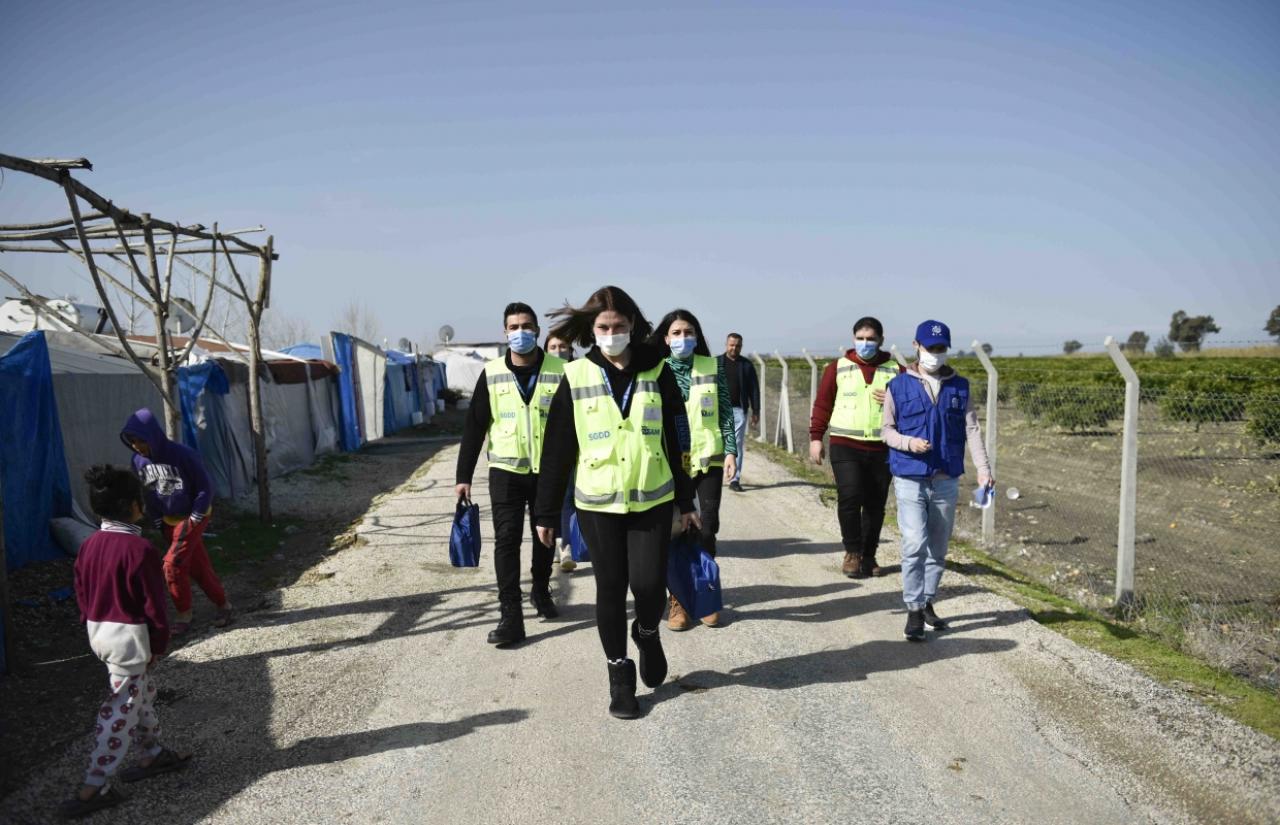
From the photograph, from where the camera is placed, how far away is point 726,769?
3637 mm

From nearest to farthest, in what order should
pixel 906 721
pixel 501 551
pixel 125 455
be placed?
pixel 906 721 < pixel 501 551 < pixel 125 455

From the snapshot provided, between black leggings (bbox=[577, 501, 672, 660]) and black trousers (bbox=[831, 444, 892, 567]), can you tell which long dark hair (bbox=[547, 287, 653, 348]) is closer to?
black leggings (bbox=[577, 501, 672, 660])

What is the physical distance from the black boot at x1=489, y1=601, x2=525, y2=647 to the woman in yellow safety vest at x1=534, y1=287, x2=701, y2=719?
1.20 metres

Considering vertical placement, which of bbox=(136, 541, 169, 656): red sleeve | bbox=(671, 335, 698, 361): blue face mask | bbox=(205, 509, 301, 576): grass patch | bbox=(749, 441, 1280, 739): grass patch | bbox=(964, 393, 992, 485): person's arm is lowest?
bbox=(205, 509, 301, 576): grass patch

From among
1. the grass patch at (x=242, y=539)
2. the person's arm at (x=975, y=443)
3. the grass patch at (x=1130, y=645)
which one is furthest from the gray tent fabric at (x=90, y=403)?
the grass patch at (x=1130, y=645)

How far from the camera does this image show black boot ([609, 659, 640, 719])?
4.17 m

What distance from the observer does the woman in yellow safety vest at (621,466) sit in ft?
13.3

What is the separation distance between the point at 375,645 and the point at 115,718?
2058 mm

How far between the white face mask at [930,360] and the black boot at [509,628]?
10.1ft

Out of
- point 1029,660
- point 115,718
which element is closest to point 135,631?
point 115,718

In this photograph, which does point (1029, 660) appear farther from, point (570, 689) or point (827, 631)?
point (570, 689)

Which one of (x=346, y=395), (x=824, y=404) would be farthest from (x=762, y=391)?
(x=824, y=404)

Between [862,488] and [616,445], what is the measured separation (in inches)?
128

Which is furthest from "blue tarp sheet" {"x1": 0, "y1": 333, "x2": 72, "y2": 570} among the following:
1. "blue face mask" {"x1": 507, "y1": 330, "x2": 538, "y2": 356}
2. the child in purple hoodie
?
"blue face mask" {"x1": 507, "y1": 330, "x2": 538, "y2": 356}
